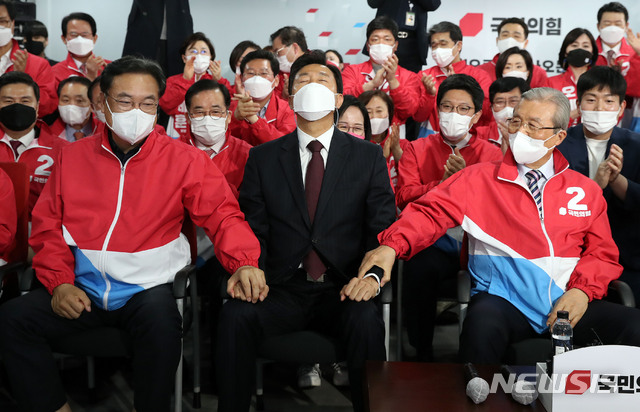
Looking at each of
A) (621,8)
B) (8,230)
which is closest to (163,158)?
(8,230)

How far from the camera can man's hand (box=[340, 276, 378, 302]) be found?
2.38m

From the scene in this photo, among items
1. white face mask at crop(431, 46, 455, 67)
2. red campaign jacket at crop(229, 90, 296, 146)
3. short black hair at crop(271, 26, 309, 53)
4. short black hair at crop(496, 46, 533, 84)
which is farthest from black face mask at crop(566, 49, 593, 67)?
red campaign jacket at crop(229, 90, 296, 146)

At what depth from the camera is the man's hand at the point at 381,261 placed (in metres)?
2.45

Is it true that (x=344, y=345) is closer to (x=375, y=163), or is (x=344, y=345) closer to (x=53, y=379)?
(x=375, y=163)

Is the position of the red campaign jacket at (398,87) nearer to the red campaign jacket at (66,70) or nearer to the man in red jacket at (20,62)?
the red campaign jacket at (66,70)

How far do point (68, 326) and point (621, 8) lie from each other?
4915 millimetres

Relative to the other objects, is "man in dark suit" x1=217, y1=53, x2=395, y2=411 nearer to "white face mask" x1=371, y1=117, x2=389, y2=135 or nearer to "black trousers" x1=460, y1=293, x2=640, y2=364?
"black trousers" x1=460, y1=293, x2=640, y2=364

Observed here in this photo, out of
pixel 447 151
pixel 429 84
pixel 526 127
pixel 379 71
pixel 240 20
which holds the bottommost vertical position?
pixel 447 151

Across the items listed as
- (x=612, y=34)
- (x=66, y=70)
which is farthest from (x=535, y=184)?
(x=66, y=70)

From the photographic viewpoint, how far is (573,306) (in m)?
2.50

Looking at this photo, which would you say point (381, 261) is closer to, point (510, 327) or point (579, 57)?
point (510, 327)

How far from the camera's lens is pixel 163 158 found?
9.05 ft

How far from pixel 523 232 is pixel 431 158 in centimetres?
113

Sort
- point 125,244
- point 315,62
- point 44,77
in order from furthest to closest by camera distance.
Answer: point 44,77
point 315,62
point 125,244
